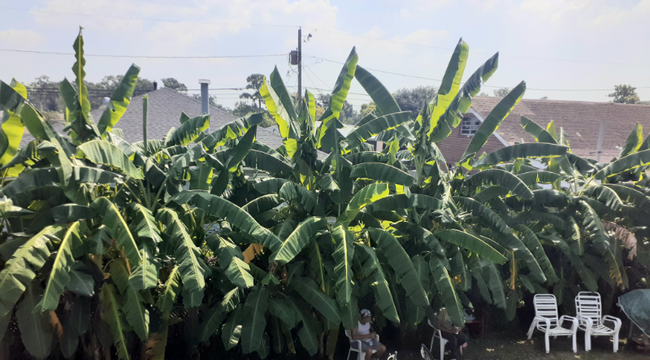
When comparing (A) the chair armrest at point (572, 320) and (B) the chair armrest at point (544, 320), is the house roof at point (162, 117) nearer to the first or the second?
(B) the chair armrest at point (544, 320)

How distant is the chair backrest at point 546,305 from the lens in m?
7.20

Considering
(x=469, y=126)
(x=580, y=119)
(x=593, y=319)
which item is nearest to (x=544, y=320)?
(x=593, y=319)

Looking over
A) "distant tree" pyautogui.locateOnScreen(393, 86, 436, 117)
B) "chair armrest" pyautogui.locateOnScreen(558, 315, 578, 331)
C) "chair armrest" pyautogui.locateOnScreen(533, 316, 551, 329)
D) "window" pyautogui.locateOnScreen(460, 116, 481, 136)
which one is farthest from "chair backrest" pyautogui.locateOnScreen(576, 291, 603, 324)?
"distant tree" pyautogui.locateOnScreen(393, 86, 436, 117)

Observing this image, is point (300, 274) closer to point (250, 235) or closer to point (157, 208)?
point (250, 235)

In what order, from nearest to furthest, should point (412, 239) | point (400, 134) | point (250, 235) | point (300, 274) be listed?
1. point (250, 235)
2. point (300, 274)
3. point (412, 239)
4. point (400, 134)

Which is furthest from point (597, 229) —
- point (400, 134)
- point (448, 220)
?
point (400, 134)

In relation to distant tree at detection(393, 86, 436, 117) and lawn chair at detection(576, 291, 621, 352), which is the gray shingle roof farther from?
distant tree at detection(393, 86, 436, 117)

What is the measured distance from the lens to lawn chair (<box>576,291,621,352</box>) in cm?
700

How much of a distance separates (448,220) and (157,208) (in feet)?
13.4

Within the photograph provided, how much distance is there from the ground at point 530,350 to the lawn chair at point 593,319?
174 mm

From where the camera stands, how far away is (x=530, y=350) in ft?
23.1

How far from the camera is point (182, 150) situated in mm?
6133

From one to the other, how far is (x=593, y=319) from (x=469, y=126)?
15.5 m

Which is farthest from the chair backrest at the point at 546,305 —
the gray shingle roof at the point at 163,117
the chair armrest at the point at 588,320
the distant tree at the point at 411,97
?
the distant tree at the point at 411,97
